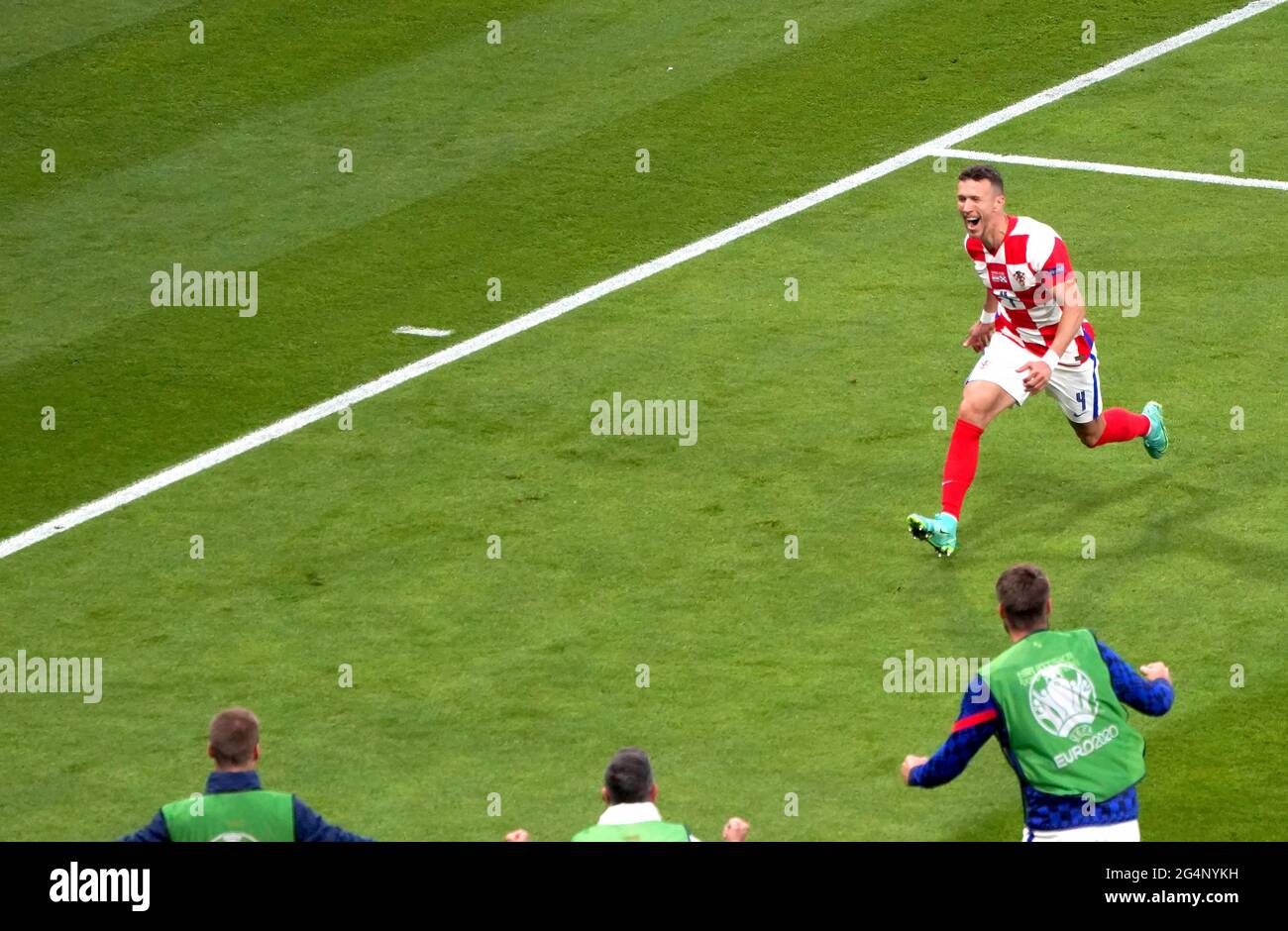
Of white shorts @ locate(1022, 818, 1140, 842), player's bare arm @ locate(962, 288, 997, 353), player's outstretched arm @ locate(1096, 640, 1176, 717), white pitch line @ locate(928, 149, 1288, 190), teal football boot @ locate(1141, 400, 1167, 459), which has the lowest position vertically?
white shorts @ locate(1022, 818, 1140, 842)

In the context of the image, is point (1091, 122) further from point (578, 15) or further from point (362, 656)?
point (362, 656)

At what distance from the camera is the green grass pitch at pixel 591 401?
10688 mm

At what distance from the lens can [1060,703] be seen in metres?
8.19

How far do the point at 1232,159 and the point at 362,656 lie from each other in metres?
8.77

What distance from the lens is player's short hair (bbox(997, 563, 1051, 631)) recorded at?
8.34 m

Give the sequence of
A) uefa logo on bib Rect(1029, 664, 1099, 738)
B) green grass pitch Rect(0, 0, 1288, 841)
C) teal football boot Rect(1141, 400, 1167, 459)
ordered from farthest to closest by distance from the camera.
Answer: teal football boot Rect(1141, 400, 1167, 459) → green grass pitch Rect(0, 0, 1288, 841) → uefa logo on bib Rect(1029, 664, 1099, 738)

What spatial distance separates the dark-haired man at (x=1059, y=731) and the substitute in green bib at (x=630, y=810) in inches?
41.3

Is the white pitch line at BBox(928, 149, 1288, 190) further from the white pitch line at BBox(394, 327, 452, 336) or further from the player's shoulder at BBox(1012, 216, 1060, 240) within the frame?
the player's shoulder at BBox(1012, 216, 1060, 240)

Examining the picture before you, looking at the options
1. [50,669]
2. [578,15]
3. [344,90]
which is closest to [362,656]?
[50,669]

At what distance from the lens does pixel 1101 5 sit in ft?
65.9

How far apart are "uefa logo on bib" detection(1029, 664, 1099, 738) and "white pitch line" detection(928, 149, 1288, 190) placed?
9479mm

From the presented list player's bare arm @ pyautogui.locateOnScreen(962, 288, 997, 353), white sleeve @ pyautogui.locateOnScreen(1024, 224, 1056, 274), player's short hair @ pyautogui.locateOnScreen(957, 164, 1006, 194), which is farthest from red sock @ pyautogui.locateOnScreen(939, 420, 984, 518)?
player's short hair @ pyautogui.locateOnScreen(957, 164, 1006, 194)

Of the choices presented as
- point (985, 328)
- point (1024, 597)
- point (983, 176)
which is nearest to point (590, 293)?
point (985, 328)

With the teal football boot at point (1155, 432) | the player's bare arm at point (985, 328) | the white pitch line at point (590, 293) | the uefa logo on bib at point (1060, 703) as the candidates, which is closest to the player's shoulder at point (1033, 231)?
the player's bare arm at point (985, 328)
